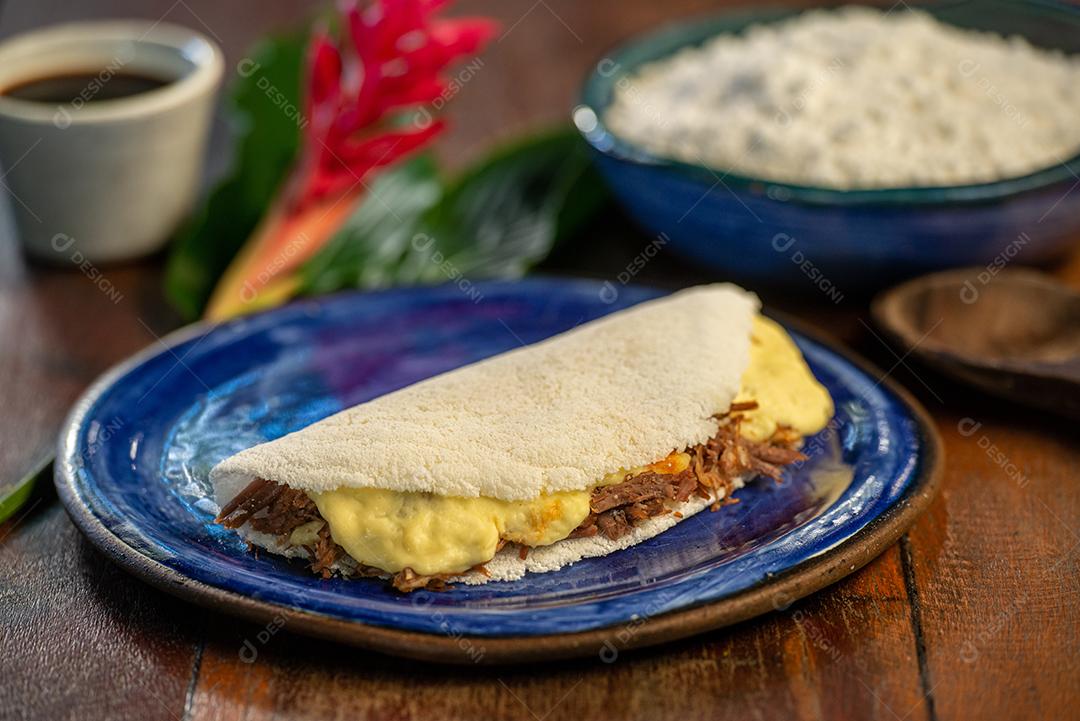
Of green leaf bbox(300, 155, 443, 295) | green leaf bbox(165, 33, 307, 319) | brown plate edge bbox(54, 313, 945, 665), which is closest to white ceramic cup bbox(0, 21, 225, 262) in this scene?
green leaf bbox(165, 33, 307, 319)

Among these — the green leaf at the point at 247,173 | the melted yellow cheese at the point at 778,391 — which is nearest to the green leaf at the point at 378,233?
the green leaf at the point at 247,173

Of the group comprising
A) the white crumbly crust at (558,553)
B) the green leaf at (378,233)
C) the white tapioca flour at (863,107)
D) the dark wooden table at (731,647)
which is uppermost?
the white tapioca flour at (863,107)

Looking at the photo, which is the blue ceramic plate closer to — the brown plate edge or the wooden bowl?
the brown plate edge

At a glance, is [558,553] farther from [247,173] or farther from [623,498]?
[247,173]

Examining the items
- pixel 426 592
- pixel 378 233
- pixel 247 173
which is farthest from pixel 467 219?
pixel 426 592

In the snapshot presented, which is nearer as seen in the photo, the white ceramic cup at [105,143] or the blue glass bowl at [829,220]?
the blue glass bowl at [829,220]

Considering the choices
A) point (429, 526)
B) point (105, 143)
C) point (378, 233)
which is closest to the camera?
point (429, 526)

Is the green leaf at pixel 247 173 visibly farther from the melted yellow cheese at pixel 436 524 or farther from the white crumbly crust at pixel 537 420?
the melted yellow cheese at pixel 436 524

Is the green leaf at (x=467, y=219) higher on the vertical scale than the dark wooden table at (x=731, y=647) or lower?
lower
